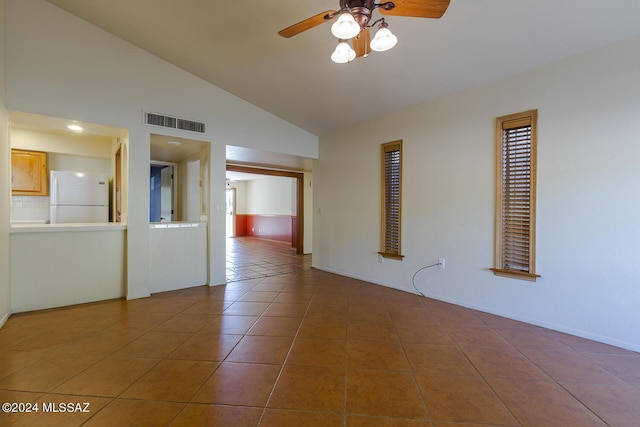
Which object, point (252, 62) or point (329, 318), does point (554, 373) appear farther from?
point (252, 62)

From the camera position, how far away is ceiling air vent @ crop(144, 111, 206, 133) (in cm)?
353

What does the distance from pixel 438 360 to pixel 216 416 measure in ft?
5.21

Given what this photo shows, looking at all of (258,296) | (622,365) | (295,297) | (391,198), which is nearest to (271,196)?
(391,198)

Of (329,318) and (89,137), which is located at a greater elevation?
(89,137)

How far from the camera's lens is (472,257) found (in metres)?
3.22

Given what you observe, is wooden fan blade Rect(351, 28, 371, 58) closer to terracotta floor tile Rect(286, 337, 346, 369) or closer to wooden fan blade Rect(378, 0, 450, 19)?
wooden fan blade Rect(378, 0, 450, 19)

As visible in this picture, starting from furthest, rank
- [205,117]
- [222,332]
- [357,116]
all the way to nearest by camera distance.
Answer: [357,116]
[205,117]
[222,332]

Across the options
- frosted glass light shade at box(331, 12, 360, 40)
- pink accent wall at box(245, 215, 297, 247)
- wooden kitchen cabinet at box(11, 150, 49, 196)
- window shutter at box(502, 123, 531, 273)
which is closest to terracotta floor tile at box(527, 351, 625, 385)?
window shutter at box(502, 123, 531, 273)

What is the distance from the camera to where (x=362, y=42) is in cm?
205

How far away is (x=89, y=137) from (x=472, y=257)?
241 inches

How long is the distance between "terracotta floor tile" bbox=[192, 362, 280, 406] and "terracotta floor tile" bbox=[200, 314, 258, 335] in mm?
581

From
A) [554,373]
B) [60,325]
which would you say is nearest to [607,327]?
[554,373]

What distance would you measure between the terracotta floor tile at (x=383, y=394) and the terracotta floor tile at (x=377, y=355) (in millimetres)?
74

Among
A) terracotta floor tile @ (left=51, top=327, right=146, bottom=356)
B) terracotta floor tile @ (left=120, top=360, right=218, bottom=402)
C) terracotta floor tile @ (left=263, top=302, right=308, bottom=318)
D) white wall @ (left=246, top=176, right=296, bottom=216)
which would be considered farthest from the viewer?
white wall @ (left=246, top=176, right=296, bottom=216)
